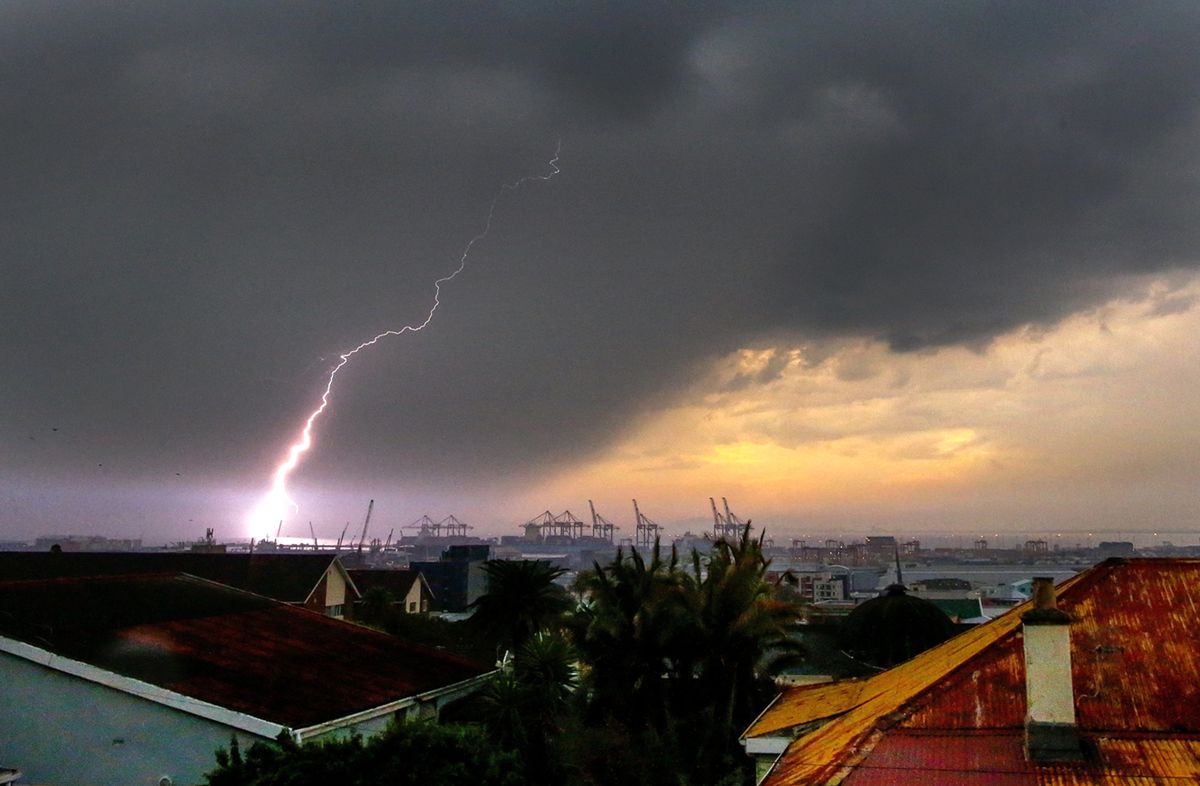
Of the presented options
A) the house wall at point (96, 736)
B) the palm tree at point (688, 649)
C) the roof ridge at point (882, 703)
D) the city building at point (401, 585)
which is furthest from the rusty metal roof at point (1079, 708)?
the city building at point (401, 585)

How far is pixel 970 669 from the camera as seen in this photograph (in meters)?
15.9

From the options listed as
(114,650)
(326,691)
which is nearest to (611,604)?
(326,691)

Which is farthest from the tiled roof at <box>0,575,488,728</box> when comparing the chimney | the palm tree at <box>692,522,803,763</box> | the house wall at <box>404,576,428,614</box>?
the house wall at <box>404,576,428,614</box>

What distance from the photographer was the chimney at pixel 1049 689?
13.0 metres

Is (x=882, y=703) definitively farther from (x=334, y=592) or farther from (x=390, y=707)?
(x=334, y=592)

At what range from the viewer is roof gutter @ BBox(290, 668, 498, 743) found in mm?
21670

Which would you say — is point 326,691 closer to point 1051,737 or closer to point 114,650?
point 114,650

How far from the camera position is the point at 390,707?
26.0 m

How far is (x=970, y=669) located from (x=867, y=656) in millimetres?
26409

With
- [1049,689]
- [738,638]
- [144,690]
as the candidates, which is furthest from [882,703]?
[144,690]

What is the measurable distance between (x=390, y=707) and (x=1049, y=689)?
1847 cm

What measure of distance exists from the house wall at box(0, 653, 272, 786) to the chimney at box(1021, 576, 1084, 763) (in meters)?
16.6

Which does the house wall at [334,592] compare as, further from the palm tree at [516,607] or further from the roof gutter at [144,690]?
the roof gutter at [144,690]

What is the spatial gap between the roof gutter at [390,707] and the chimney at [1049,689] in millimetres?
15451
